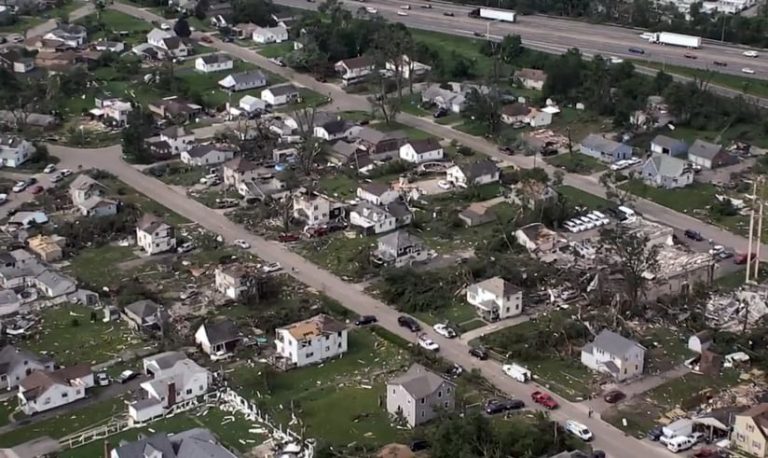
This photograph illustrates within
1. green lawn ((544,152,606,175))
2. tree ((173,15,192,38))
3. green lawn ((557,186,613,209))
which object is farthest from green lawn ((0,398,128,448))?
tree ((173,15,192,38))

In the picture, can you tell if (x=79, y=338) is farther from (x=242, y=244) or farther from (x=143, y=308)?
(x=242, y=244)

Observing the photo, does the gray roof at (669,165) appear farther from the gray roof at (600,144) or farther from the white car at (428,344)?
the white car at (428,344)

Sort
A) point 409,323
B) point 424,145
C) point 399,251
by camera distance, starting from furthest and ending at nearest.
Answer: point 424,145 < point 399,251 < point 409,323

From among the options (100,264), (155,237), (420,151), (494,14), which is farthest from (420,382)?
(494,14)

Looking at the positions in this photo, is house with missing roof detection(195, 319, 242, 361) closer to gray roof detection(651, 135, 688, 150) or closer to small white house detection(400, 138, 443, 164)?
small white house detection(400, 138, 443, 164)

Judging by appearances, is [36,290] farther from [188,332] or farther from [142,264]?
[188,332]

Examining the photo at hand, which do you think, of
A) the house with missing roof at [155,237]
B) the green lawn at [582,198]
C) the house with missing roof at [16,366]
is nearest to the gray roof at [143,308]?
the house with missing roof at [16,366]
